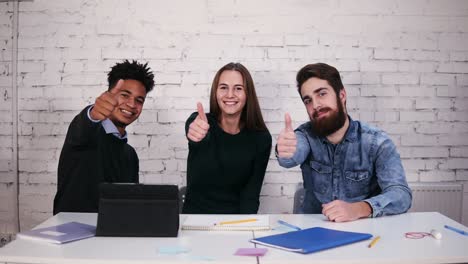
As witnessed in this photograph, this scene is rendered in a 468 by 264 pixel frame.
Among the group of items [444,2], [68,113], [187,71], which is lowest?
[68,113]

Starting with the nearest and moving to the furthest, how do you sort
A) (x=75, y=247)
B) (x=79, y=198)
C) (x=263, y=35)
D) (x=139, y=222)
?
1. (x=75, y=247)
2. (x=139, y=222)
3. (x=79, y=198)
4. (x=263, y=35)

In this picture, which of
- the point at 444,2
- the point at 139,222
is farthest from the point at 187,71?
the point at 444,2

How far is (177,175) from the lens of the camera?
298 centimetres

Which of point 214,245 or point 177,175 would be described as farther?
point 177,175

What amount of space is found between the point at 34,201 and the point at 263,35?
1.89 meters

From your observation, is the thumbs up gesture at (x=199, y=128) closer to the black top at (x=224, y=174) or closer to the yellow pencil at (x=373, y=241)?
the black top at (x=224, y=174)

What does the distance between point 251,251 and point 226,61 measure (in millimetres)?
1791

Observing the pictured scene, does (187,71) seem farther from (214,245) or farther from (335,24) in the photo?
(214,245)

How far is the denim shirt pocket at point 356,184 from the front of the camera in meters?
2.12

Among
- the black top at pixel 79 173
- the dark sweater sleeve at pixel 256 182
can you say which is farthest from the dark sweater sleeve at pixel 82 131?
the dark sweater sleeve at pixel 256 182

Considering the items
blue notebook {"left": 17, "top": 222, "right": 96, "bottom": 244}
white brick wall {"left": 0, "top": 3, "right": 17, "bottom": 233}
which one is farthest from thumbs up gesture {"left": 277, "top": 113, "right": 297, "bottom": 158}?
white brick wall {"left": 0, "top": 3, "right": 17, "bottom": 233}

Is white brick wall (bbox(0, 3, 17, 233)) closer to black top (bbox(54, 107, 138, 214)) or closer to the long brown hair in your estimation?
black top (bbox(54, 107, 138, 214))

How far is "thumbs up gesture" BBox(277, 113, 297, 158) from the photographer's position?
195 cm

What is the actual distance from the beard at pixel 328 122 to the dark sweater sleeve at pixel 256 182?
0.32m
